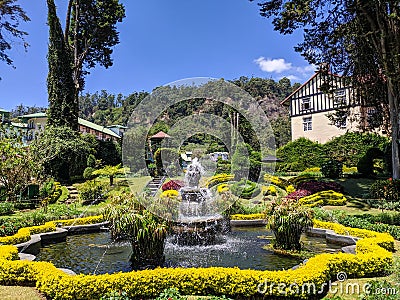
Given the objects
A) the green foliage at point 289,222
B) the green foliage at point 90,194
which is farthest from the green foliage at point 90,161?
the green foliage at point 289,222

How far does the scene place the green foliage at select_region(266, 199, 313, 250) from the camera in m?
7.75

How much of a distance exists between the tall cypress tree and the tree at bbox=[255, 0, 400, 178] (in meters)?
14.1

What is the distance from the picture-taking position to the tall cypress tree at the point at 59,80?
22.0m

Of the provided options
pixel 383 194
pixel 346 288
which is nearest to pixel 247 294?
pixel 346 288

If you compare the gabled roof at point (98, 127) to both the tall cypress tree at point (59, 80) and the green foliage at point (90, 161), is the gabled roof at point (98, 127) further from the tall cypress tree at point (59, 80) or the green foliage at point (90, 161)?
the tall cypress tree at point (59, 80)

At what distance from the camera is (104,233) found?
10.6 m

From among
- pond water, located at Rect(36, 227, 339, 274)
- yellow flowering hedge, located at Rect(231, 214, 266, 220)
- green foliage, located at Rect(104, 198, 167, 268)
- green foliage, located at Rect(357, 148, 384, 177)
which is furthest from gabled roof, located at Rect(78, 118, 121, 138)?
green foliage, located at Rect(104, 198, 167, 268)

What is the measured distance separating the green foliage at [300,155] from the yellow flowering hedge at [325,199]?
15.9 meters

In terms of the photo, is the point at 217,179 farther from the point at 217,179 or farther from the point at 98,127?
the point at 98,127

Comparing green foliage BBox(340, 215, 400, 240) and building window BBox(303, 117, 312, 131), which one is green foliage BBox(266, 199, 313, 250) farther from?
building window BBox(303, 117, 312, 131)

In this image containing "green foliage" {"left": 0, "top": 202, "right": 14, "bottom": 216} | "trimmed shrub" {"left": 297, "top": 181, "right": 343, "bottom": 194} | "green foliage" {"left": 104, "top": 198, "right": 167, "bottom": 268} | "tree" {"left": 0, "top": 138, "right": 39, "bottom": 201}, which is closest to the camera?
"green foliage" {"left": 104, "top": 198, "right": 167, "bottom": 268}

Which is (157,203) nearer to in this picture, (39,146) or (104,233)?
(104,233)

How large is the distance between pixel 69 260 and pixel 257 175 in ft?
54.0

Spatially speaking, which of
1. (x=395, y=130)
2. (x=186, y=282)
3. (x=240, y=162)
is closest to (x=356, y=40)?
(x=395, y=130)
